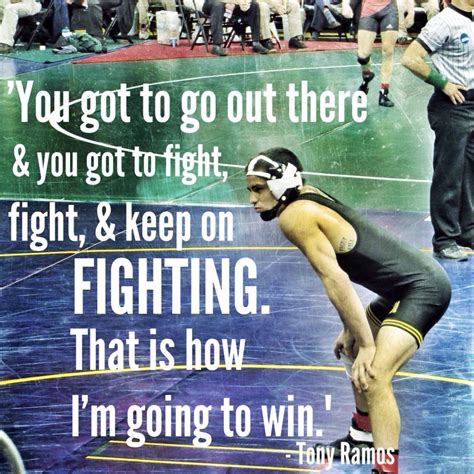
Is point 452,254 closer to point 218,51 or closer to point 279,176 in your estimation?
point 279,176

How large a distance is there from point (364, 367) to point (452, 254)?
3.84 meters

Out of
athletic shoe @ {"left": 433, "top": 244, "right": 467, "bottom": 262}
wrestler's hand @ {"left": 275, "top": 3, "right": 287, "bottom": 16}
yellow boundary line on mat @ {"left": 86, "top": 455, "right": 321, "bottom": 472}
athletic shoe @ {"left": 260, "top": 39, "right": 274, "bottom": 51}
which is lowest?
athletic shoe @ {"left": 260, "top": 39, "right": 274, "bottom": 51}

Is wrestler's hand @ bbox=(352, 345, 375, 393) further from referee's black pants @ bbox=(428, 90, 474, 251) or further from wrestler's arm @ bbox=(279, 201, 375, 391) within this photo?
referee's black pants @ bbox=(428, 90, 474, 251)

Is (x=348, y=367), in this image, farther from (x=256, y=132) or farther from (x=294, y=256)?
(x=256, y=132)

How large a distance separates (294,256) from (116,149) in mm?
3665

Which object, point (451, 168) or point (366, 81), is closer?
point (451, 168)

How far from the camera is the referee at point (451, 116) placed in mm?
8953

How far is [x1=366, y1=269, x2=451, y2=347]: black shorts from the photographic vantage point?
231 inches

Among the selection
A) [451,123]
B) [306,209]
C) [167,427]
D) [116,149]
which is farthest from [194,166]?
[306,209]

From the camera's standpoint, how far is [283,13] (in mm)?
15594

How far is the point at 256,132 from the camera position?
43.9ft

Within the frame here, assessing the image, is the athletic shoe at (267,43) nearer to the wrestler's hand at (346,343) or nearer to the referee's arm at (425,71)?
the referee's arm at (425,71)

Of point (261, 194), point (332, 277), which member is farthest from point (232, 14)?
point (332, 277)

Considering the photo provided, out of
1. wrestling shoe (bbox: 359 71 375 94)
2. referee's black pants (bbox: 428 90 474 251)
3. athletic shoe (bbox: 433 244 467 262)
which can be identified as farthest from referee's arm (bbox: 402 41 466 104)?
wrestling shoe (bbox: 359 71 375 94)
